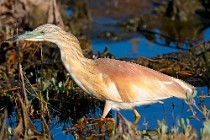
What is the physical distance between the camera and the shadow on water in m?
5.84

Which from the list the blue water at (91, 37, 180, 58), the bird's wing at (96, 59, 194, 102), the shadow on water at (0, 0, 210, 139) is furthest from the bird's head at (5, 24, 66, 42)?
the blue water at (91, 37, 180, 58)

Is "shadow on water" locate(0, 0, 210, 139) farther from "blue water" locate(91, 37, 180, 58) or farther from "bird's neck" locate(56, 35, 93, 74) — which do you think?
"bird's neck" locate(56, 35, 93, 74)

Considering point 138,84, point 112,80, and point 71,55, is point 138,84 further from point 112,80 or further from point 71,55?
point 71,55

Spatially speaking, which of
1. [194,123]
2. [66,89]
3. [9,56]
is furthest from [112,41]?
[194,123]

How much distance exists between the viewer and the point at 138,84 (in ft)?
19.1

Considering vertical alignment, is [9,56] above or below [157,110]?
above

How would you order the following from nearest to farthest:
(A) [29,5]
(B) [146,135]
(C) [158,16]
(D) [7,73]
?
1. (B) [146,135]
2. (D) [7,73]
3. (A) [29,5]
4. (C) [158,16]

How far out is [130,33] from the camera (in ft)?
34.6

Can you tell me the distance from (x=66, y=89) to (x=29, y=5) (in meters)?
3.15

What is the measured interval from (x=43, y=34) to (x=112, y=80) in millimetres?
711

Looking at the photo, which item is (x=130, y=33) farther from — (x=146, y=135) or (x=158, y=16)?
(x=146, y=135)

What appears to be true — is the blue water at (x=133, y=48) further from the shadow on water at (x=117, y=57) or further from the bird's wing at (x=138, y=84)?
the bird's wing at (x=138, y=84)

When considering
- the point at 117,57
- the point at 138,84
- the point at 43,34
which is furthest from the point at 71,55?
the point at 117,57

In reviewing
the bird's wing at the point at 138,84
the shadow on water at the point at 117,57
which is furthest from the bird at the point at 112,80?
the shadow on water at the point at 117,57
